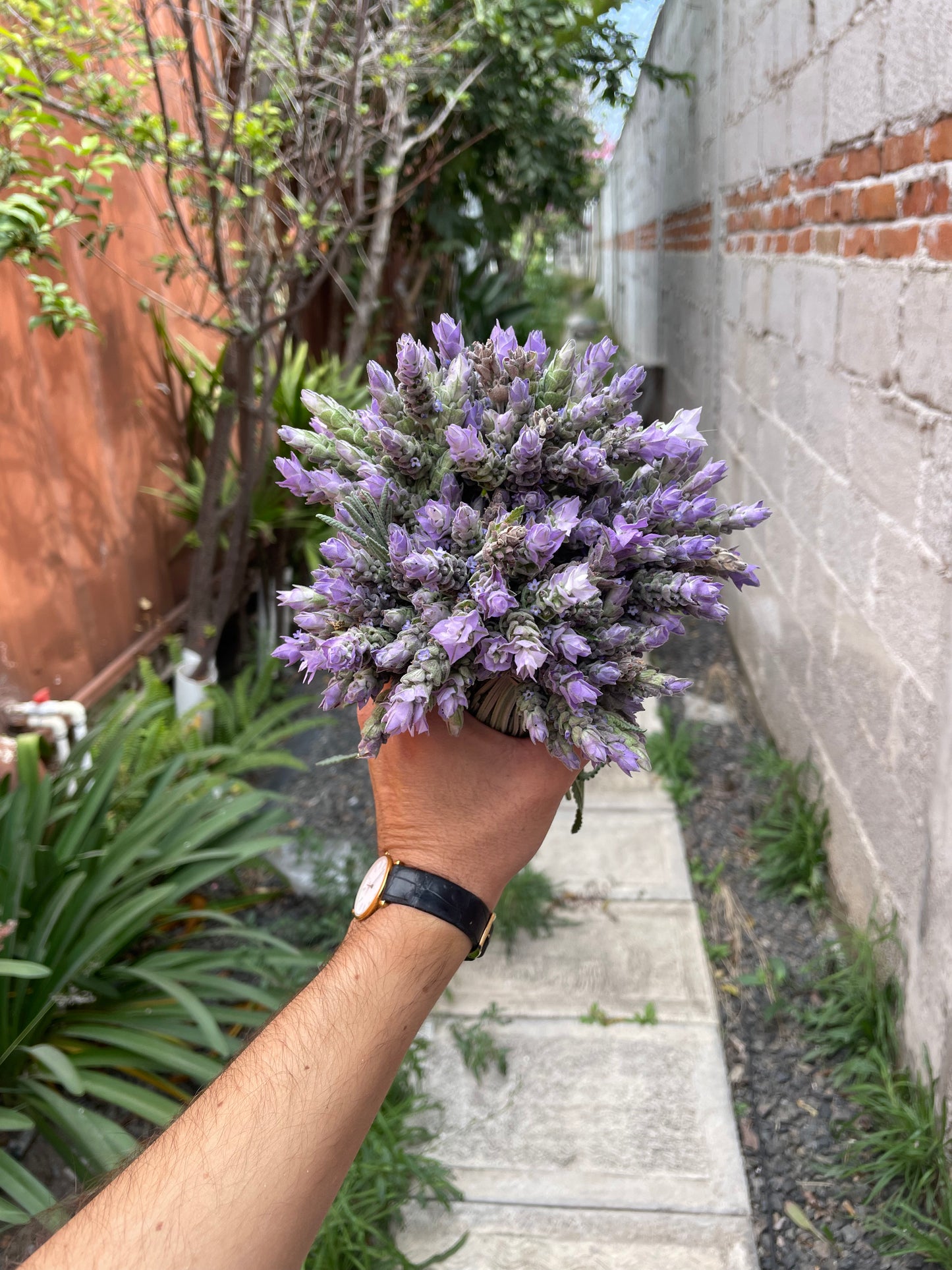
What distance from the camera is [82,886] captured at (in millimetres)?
2365

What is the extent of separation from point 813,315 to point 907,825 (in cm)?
169

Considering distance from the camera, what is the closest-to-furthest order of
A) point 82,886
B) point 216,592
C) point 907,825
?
1. point 907,825
2. point 82,886
3. point 216,592

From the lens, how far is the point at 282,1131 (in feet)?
2.84

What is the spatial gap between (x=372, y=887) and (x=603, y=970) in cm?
194

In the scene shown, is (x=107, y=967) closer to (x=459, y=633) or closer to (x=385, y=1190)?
(x=385, y=1190)

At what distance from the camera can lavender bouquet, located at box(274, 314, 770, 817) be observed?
2.97 ft

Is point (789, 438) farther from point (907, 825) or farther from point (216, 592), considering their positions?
point (216, 592)

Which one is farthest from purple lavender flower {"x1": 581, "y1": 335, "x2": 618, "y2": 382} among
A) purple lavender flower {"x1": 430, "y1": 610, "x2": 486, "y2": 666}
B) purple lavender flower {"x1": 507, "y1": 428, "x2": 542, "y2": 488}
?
purple lavender flower {"x1": 430, "y1": 610, "x2": 486, "y2": 666}

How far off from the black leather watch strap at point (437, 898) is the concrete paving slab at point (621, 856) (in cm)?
205

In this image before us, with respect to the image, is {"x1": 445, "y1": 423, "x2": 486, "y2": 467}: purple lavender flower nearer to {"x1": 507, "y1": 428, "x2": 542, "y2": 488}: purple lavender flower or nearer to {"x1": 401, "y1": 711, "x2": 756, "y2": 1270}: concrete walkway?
{"x1": 507, "y1": 428, "x2": 542, "y2": 488}: purple lavender flower

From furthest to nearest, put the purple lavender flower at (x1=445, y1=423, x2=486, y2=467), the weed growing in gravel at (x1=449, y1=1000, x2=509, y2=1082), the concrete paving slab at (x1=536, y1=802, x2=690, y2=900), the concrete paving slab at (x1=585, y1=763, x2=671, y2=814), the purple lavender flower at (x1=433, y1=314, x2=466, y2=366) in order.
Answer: the concrete paving slab at (x1=585, y1=763, x2=671, y2=814) → the concrete paving slab at (x1=536, y1=802, x2=690, y2=900) → the weed growing in gravel at (x1=449, y1=1000, x2=509, y2=1082) → the purple lavender flower at (x1=433, y1=314, x2=466, y2=366) → the purple lavender flower at (x1=445, y1=423, x2=486, y2=467)

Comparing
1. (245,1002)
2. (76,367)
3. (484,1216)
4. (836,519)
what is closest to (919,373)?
(836,519)

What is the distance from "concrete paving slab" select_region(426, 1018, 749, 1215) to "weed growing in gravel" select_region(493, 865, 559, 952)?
1.11 feet

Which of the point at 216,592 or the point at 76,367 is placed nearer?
the point at 76,367
